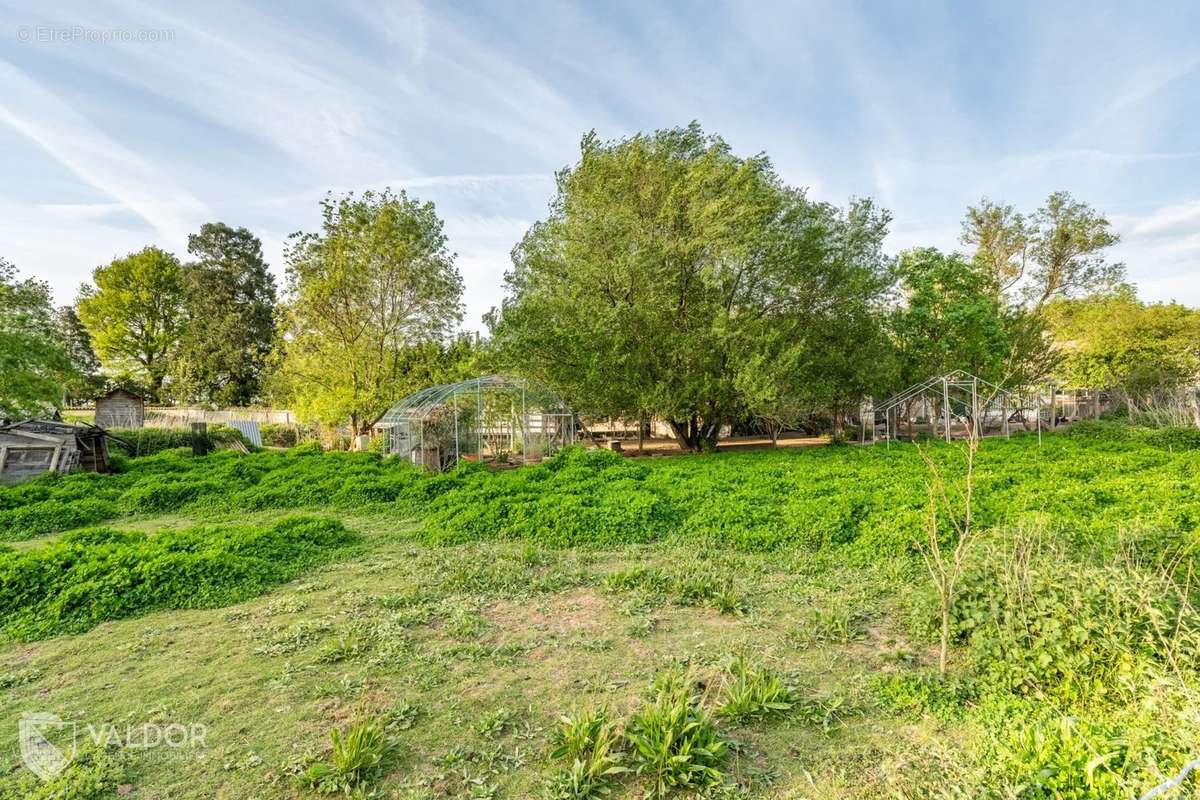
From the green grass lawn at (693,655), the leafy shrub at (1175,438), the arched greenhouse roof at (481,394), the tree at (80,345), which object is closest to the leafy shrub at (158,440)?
the arched greenhouse roof at (481,394)

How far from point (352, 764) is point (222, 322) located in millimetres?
37755

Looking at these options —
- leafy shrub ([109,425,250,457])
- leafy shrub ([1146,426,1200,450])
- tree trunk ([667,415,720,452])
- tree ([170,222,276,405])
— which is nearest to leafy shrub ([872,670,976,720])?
tree trunk ([667,415,720,452])

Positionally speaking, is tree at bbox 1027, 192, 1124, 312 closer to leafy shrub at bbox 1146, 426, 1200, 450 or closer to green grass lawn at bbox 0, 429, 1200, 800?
leafy shrub at bbox 1146, 426, 1200, 450

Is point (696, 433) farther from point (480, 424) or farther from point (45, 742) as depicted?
point (45, 742)

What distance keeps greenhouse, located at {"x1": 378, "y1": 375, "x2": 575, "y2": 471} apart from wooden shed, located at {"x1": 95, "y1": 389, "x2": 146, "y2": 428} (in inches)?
710

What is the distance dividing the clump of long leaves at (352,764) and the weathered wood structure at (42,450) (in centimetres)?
1450

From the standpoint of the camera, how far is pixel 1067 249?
90.8ft

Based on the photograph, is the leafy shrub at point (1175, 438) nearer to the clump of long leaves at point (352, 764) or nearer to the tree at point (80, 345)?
the clump of long leaves at point (352, 764)

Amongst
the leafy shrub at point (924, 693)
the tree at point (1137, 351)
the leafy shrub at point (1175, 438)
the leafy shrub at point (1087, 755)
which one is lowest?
the leafy shrub at point (924, 693)

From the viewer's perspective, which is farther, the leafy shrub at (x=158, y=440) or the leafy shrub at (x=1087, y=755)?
the leafy shrub at (x=158, y=440)

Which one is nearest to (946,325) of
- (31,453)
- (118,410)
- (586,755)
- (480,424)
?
(480,424)

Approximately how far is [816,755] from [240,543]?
22.4 feet

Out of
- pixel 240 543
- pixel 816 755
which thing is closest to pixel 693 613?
pixel 816 755

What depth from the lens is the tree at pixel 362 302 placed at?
64.6 feet
